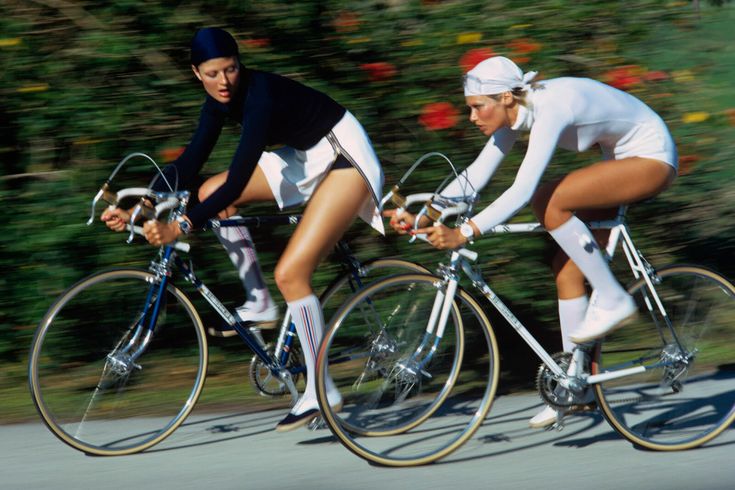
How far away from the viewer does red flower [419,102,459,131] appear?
18.1ft

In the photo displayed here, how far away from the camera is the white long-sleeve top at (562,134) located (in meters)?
4.25

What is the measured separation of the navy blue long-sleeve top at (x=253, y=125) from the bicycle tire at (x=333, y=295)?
0.72 m

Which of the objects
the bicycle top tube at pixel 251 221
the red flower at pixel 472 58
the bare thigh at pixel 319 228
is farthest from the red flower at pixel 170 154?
the red flower at pixel 472 58

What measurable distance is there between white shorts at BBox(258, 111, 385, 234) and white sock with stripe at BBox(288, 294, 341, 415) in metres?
0.51

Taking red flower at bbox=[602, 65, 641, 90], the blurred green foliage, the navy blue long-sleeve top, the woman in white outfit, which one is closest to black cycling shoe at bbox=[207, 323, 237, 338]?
the navy blue long-sleeve top

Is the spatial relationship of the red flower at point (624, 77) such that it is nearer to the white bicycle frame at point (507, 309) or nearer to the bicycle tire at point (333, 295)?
the white bicycle frame at point (507, 309)

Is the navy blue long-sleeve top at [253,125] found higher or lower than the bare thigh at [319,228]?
higher

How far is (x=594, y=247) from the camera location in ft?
14.6

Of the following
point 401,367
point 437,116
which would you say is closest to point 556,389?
point 401,367

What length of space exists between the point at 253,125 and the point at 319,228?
56 centimetres

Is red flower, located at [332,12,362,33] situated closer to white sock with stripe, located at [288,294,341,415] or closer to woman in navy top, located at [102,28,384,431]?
woman in navy top, located at [102,28,384,431]

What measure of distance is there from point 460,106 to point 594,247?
1.56 meters

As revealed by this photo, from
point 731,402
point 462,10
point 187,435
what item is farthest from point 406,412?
point 462,10

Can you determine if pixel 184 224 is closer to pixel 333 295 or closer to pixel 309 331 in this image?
pixel 309 331
